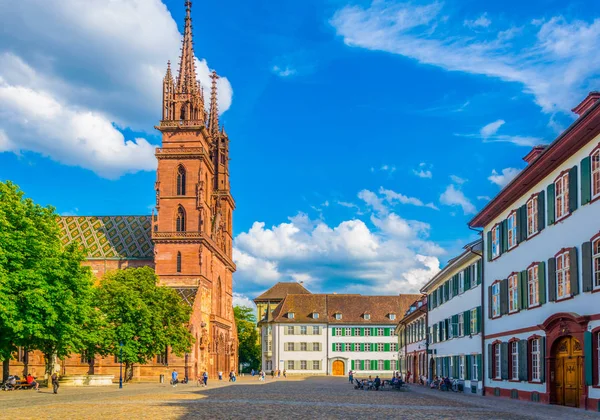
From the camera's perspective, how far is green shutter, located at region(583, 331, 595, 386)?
26391 millimetres

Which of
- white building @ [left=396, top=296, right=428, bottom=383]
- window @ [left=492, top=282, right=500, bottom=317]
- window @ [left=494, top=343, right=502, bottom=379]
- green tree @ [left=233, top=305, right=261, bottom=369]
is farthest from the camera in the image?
green tree @ [left=233, top=305, right=261, bottom=369]

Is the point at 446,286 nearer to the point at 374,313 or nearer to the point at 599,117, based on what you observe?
the point at 599,117

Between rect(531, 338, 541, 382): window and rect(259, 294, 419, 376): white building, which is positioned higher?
rect(531, 338, 541, 382): window

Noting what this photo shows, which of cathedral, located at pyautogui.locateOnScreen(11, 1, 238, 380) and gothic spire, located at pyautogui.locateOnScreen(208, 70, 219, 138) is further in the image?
gothic spire, located at pyautogui.locateOnScreen(208, 70, 219, 138)

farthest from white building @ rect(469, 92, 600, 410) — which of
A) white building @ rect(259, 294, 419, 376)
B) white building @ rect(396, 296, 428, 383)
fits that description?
white building @ rect(259, 294, 419, 376)

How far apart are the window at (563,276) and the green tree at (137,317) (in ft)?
143

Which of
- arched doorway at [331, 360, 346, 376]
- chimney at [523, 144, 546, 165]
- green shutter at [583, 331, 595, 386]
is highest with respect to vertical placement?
chimney at [523, 144, 546, 165]

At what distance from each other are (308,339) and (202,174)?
36.2m

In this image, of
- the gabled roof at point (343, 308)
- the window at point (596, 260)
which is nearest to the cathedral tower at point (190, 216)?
the gabled roof at point (343, 308)

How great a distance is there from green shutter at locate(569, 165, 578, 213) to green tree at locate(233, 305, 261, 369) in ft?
367

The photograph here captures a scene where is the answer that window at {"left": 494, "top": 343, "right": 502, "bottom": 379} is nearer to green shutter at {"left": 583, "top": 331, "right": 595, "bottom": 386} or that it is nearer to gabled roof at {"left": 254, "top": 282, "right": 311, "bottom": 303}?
green shutter at {"left": 583, "top": 331, "right": 595, "bottom": 386}

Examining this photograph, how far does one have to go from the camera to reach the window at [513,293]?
119 feet

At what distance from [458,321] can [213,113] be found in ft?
228

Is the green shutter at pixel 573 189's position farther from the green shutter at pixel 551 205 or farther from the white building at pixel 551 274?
the green shutter at pixel 551 205
